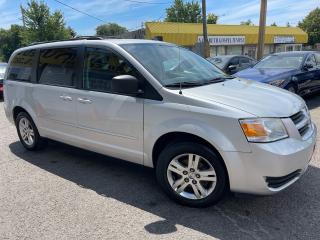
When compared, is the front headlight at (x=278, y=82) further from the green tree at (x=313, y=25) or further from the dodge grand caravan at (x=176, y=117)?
the green tree at (x=313, y=25)

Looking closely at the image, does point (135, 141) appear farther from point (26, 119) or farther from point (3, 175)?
point (26, 119)

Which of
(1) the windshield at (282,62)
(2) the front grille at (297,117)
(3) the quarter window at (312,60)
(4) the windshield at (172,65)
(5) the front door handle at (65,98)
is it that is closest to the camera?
(2) the front grille at (297,117)

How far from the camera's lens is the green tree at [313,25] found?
221 ft

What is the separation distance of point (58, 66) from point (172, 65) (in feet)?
5.84

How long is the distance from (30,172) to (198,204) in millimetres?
2613

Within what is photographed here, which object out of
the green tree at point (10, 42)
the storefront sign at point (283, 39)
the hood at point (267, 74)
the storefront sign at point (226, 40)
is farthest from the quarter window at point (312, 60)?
the green tree at point (10, 42)

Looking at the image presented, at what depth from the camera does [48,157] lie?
19.0ft

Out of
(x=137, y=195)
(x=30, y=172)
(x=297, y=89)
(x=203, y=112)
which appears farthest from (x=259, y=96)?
(x=297, y=89)

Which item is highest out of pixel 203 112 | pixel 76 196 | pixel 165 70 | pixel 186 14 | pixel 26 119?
pixel 186 14

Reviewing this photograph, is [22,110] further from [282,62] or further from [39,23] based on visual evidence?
[39,23]

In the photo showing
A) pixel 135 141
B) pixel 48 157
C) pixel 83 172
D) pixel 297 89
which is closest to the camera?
pixel 135 141

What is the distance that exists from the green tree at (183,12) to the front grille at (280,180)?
2325 inches

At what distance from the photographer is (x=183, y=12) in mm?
60562

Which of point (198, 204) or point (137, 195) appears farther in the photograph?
point (137, 195)
